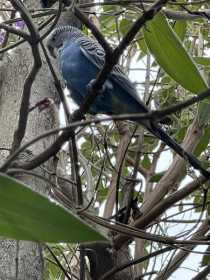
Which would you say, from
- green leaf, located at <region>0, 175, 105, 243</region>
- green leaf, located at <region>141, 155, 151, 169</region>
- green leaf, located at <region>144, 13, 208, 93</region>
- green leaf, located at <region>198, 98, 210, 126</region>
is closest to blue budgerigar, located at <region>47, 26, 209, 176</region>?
green leaf, located at <region>141, 155, 151, 169</region>

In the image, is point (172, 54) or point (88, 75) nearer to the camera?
point (172, 54)

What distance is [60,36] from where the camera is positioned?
168 cm

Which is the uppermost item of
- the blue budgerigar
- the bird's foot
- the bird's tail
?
the blue budgerigar

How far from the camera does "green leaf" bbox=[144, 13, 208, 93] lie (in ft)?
3.22

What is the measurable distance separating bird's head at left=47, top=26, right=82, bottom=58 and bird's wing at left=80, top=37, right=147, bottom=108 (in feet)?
0.14

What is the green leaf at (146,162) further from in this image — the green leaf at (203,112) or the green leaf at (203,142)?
the green leaf at (203,112)

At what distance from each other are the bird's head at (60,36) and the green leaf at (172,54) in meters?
0.62

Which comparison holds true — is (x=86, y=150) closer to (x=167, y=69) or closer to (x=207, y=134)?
(x=207, y=134)

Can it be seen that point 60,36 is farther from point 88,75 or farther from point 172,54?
point 172,54

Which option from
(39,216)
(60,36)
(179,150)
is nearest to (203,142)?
(179,150)

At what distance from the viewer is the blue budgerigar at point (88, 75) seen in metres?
1.62

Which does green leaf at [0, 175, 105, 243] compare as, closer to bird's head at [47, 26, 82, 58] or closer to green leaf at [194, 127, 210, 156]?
green leaf at [194, 127, 210, 156]

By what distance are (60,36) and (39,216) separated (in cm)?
118

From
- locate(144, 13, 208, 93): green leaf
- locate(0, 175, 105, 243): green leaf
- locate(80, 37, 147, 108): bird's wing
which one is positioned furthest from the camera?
locate(80, 37, 147, 108): bird's wing
